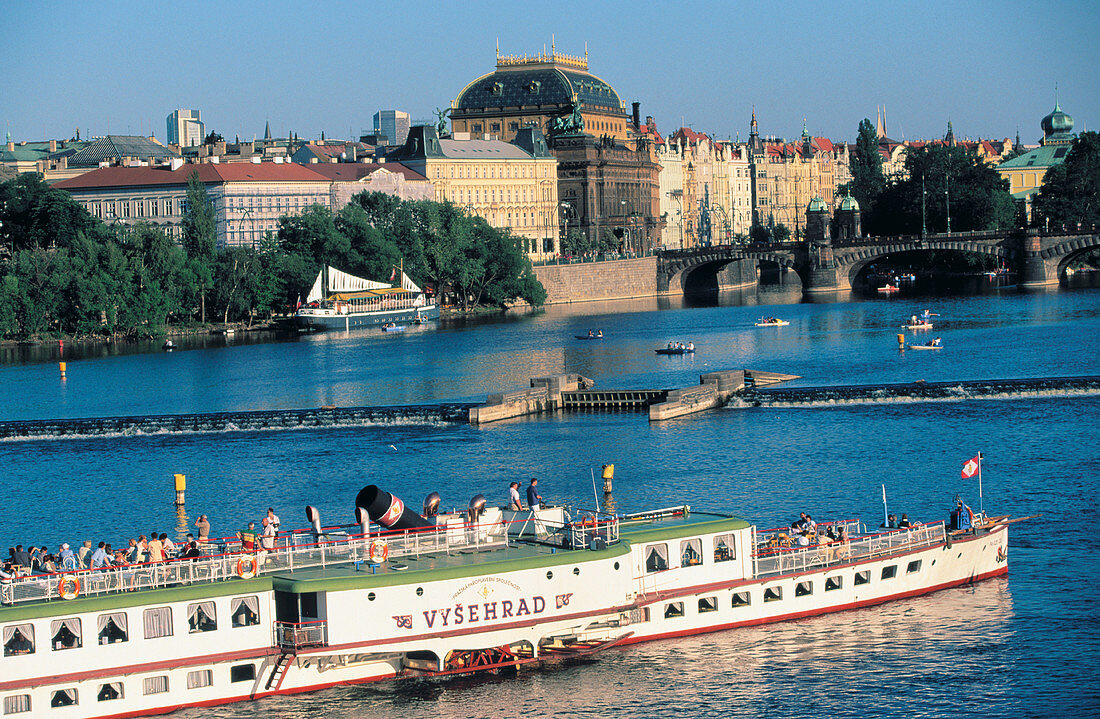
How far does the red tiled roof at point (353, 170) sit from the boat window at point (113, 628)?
A: 148551mm

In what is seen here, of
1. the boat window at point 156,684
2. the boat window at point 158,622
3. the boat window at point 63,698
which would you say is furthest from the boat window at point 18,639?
the boat window at point 156,684

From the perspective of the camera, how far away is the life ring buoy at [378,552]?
37.3 metres

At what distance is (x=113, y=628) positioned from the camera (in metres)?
35.2

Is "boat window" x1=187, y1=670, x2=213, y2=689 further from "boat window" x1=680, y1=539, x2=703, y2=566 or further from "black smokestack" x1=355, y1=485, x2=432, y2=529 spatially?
"boat window" x1=680, y1=539, x2=703, y2=566

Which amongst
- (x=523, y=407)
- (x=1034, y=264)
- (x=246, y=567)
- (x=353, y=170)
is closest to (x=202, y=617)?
(x=246, y=567)

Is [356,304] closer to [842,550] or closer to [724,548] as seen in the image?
[842,550]

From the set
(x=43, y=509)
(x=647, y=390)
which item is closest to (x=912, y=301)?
(x=647, y=390)

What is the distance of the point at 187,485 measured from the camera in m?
64.1

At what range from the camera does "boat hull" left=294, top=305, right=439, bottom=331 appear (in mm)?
144375

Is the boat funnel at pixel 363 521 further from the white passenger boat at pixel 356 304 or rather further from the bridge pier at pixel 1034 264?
the bridge pier at pixel 1034 264

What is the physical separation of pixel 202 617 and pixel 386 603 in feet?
13.1

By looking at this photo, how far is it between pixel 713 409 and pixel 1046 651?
4368 centimetres

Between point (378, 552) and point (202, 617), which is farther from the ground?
point (378, 552)

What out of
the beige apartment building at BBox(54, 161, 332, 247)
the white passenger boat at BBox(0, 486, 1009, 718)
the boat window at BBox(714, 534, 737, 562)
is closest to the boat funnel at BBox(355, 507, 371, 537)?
the white passenger boat at BBox(0, 486, 1009, 718)
